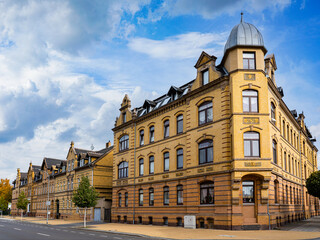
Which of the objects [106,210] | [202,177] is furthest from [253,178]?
[106,210]

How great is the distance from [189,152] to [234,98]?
→ 738 cm

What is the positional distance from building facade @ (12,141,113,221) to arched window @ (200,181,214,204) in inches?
943

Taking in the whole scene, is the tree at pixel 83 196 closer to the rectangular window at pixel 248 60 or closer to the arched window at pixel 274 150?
the arched window at pixel 274 150

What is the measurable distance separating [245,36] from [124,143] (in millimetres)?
22997

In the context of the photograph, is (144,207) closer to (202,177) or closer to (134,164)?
(134,164)

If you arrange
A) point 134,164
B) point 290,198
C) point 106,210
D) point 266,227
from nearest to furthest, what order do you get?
point 266,227
point 290,198
point 134,164
point 106,210

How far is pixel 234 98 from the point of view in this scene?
1117 inches

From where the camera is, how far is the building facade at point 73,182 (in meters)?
52.9

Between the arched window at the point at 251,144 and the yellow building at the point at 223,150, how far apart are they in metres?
0.08

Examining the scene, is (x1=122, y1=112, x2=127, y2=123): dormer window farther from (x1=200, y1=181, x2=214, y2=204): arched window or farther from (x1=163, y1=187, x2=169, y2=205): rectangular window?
(x1=200, y1=181, x2=214, y2=204): arched window

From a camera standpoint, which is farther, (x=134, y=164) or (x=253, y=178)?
(x=134, y=164)

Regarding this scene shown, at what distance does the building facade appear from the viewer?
174ft

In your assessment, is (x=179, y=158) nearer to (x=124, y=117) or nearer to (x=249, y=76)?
(x=249, y=76)

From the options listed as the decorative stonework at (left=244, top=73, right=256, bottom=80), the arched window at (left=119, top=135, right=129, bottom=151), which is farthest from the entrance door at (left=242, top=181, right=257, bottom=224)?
the arched window at (left=119, top=135, right=129, bottom=151)
